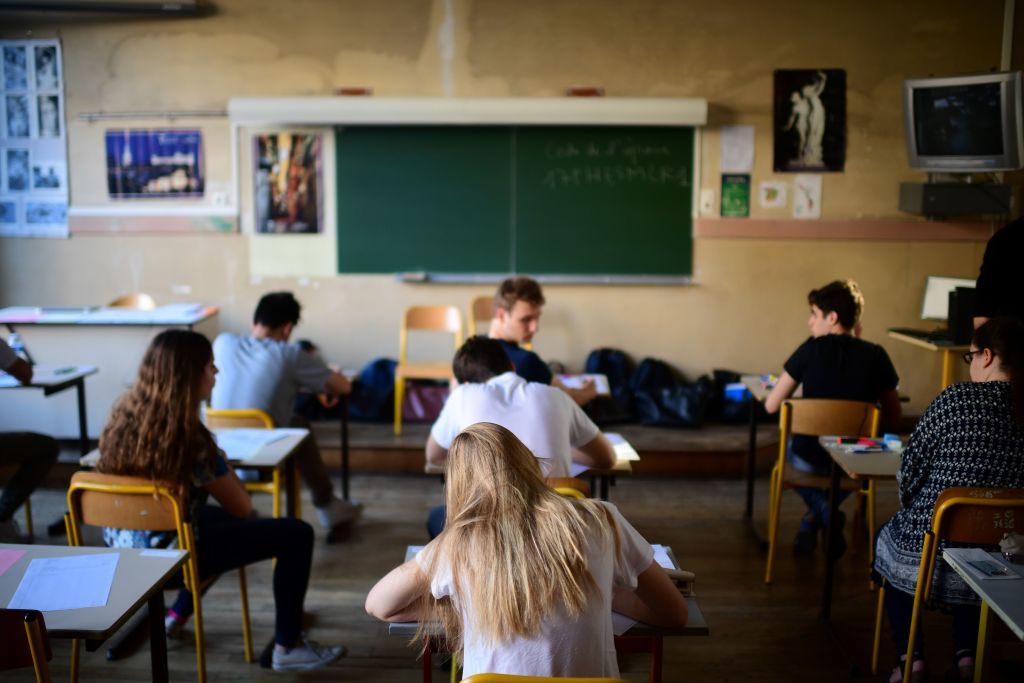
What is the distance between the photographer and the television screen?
539cm

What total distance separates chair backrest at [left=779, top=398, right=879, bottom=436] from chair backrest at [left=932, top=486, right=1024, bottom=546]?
1.10 metres

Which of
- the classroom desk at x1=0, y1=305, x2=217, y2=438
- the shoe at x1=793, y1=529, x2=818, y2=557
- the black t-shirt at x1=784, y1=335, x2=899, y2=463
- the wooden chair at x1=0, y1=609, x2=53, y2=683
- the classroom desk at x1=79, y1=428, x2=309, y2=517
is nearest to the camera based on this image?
the wooden chair at x1=0, y1=609, x2=53, y2=683

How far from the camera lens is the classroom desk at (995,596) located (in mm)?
1880

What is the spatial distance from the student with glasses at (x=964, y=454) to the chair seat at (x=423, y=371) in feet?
10.7

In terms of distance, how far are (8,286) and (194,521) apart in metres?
4.51

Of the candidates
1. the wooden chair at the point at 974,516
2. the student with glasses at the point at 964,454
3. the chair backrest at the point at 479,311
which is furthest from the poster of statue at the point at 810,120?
the wooden chair at the point at 974,516

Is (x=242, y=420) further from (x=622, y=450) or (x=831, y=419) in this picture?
(x=831, y=419)

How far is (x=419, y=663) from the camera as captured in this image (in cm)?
321

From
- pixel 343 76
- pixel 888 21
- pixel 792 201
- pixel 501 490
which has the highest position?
pixel 888 21

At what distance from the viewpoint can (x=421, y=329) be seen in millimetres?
6238

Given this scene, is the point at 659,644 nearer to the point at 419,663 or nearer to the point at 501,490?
the point at 501,490

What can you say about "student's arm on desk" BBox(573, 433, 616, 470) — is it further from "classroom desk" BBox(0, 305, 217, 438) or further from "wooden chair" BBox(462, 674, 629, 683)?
"classroom desk" BBox(0, 305, 217, 438)

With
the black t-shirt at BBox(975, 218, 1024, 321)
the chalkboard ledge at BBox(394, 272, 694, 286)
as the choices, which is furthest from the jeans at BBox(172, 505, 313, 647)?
the chalkboard ledge at BBox(394, 272, 694, 286)

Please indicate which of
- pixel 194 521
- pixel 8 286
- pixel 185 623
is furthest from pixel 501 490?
pixel 8 286
